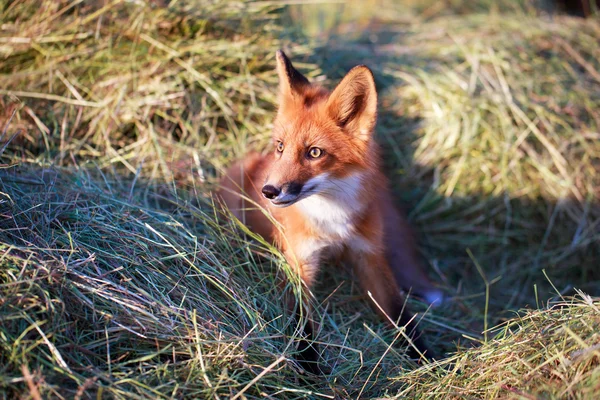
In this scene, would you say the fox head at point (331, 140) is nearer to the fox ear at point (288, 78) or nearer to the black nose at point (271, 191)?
the fox ear at point (288, 78)

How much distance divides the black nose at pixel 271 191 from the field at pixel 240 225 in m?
0.51

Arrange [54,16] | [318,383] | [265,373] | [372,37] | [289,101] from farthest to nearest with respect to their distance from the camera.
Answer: [372,37] < [54,16] < [289,101] < [318,383] < [265,373]

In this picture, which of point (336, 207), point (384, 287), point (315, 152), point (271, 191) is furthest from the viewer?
point (384, 287)

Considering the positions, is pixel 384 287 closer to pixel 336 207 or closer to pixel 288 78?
pixel 336 207

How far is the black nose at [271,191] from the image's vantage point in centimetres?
277

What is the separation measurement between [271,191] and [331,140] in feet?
1.93

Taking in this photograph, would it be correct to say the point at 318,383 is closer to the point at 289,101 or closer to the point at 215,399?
the point at 215,399

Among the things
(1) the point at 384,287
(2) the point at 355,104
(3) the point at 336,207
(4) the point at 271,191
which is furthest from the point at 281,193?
(1) the point at 384,287

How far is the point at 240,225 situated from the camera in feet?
10.6

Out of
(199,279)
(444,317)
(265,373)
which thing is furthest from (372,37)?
(265,373)

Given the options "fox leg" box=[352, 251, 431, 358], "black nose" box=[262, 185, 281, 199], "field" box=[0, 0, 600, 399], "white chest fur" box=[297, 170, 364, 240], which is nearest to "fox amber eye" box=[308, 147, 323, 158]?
"white chest fur" box=[297, 170, 364, 240]

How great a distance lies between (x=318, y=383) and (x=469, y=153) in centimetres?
284

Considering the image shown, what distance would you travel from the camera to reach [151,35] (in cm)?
449

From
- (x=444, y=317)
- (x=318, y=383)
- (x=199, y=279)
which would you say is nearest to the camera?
(x=318, y=383)
